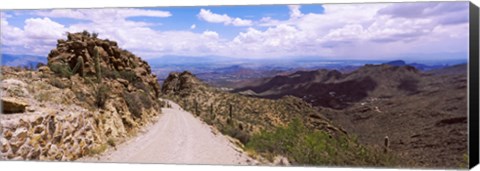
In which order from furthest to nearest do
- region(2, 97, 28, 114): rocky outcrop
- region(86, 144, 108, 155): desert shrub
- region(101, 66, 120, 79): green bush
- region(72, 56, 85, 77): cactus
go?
region(101, 66, 120, 79): green bush, region(72, 56, 85, 77): cactus, region(86, 144, 108, 155): desert shrub, region(2, 97, 28, 114): rocky outcrop

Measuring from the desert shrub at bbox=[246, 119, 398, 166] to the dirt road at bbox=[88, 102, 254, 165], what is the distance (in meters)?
0.47

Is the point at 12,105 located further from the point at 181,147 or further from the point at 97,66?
the point at 181,147

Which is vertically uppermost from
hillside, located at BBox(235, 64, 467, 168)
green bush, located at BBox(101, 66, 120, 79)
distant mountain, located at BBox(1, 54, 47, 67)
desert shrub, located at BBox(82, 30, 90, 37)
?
desert shrub, located at BBox(82, 30, 90, 37)

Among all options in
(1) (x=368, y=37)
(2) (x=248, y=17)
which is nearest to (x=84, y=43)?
(2) (x=248, y=17)

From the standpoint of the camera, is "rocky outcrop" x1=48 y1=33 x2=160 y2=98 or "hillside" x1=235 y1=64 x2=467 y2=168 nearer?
"hillside" x1=235 y1=64 x2=467 y2=168

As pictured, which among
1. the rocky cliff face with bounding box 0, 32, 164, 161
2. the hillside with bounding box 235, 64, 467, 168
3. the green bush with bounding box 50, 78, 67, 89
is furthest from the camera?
the green bush with bounding box 50, 78, 67, 89

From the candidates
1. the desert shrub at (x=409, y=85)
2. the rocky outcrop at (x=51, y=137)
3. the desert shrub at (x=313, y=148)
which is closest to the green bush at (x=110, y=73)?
the rocky outcrop at (x=51, y=137)

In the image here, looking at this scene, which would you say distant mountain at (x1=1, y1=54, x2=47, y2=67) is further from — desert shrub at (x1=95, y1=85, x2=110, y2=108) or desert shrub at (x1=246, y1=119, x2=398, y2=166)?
desert shrub at (x1=246, y1=119, x2=398, y2=166)

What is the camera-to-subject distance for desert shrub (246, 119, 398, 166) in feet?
44.1

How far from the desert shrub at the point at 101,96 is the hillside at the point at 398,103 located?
323cm

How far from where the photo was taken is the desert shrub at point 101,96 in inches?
604

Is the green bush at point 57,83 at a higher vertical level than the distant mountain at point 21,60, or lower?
lower

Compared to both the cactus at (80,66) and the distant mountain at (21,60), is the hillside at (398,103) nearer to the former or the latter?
the cactus at (80,66)

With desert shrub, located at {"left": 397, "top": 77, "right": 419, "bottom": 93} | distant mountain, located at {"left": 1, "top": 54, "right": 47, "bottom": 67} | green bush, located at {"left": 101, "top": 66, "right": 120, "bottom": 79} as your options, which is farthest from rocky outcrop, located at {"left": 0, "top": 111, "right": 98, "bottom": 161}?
desert shrub, located at {"left": 397, "top": 77, "right": 419, "bottom": 93}
